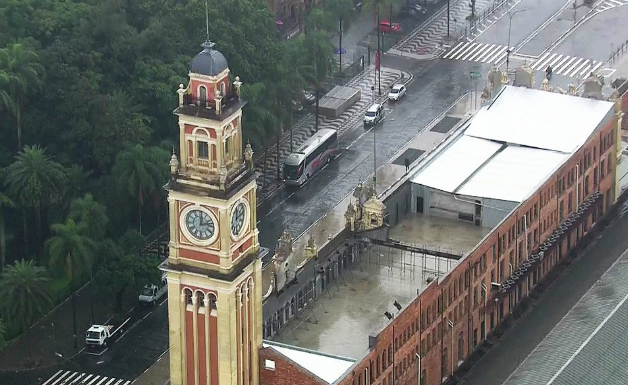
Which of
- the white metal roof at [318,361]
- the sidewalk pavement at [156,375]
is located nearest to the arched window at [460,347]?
the white metal roof at [318,361]

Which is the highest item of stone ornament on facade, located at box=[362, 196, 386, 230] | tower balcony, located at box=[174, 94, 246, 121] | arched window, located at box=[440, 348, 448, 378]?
tower balcony, located at box=[174, 94, 246, 121]

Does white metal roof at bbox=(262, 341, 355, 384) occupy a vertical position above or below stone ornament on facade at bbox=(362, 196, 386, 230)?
below

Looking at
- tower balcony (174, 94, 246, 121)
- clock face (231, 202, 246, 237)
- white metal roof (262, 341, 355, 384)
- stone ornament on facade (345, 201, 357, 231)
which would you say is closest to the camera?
tower balcony (174, 94, 246, 121)

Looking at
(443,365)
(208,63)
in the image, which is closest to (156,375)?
(443,365)

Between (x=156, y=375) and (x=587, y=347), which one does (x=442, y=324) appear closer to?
(x=587, y=347)

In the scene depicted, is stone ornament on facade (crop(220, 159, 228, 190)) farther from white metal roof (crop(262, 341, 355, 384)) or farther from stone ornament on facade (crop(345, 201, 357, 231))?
stone ornament on facade (crop(345, 201, 357, 231))

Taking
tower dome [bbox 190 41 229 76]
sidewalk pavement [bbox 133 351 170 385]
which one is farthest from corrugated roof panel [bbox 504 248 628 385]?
tower dome [bbox 190 41 229 76]

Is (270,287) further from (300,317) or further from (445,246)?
(445,246)

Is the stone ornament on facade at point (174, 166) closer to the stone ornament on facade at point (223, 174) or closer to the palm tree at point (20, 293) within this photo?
the stone ornament on facade at point (223, 174)
